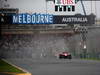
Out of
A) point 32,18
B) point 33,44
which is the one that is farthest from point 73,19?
point 33,44


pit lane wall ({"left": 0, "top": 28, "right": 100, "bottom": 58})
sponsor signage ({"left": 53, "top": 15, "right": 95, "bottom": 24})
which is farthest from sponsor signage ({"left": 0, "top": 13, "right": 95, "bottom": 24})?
pit lane wall ({"left": 0, "top": 28, "right": 100, "bottom": 58})

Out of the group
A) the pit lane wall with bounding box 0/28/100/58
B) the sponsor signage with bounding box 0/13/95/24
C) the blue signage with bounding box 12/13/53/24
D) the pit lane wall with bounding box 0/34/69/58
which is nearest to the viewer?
the pit lane wall with bounding box 0/28/100/58

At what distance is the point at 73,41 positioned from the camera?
8656cm

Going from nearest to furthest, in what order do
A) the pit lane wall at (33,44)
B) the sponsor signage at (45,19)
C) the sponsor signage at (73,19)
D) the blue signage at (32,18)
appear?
the pit lane wall at (33,44), the sponsor signage at (73,19), the sponsor signage at (45,19), the blue signage at (32,18)

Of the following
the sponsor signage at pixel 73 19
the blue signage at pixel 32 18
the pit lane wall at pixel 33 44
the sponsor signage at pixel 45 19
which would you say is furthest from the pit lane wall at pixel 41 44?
the sponsor signage at pixel 73 19

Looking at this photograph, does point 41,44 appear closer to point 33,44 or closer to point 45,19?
point 33,44

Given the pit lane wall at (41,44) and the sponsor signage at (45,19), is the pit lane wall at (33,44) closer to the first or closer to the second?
the pit lane wall at (41,44)

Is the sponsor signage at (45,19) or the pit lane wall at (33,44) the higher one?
the sponsor signage at (45,19)

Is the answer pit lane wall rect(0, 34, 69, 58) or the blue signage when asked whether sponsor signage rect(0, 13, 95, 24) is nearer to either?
the blue signage

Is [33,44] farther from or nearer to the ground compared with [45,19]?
nearer to the ground

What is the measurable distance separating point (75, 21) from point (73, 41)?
532 cm

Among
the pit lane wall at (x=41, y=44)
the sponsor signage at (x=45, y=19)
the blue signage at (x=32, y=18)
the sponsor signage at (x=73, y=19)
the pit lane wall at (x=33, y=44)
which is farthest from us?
the blue signage at (x=32, y=18)

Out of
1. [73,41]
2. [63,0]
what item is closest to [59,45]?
[73,41]

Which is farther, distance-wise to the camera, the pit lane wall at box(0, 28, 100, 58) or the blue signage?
the blue signage
